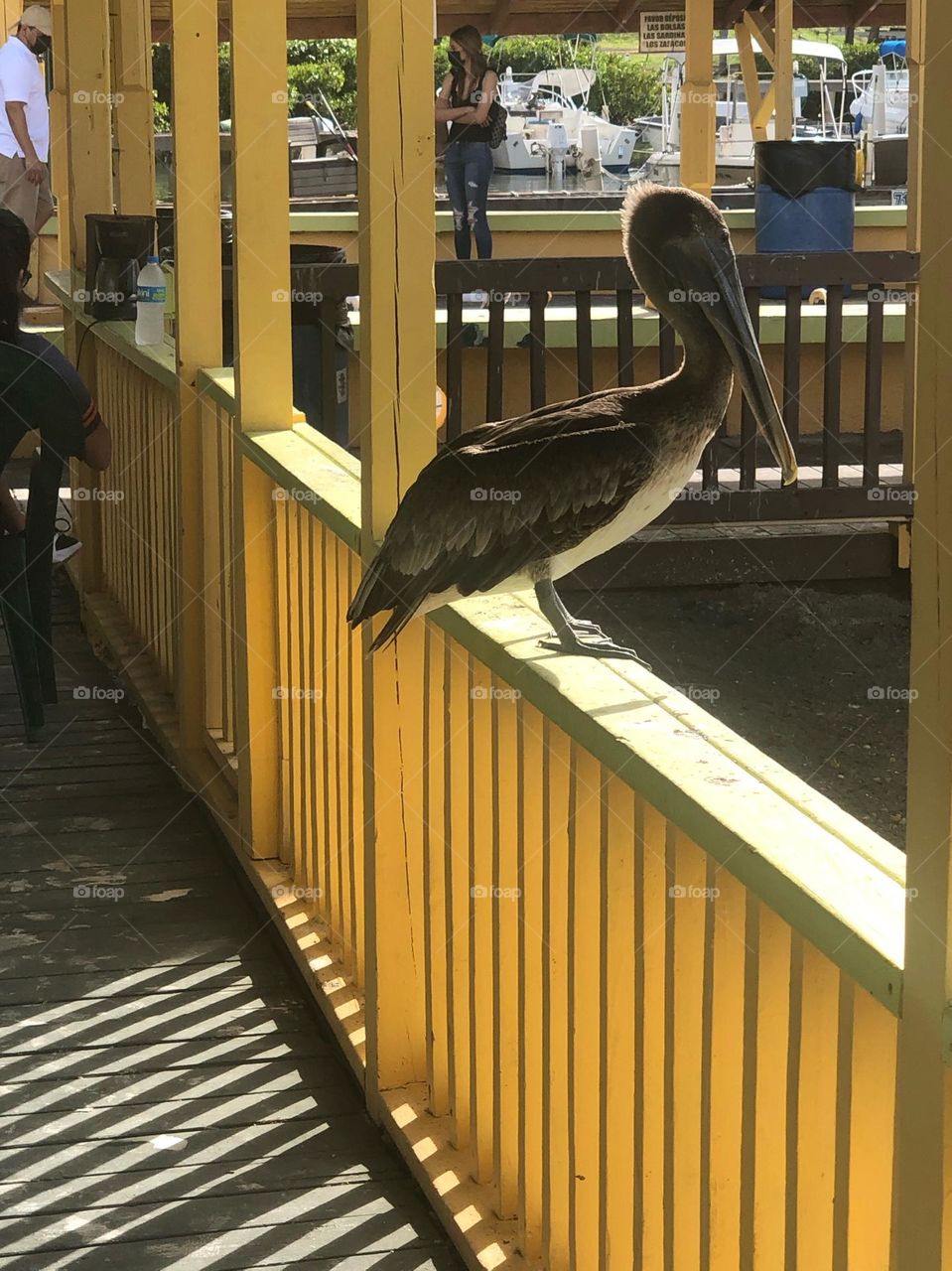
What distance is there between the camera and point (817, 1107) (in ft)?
5.97

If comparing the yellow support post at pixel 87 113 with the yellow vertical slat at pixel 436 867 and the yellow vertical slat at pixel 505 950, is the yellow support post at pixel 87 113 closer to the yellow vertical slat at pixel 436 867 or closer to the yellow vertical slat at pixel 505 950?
the yellow vertical slat at pixel 436 867

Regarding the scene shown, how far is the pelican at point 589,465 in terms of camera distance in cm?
265

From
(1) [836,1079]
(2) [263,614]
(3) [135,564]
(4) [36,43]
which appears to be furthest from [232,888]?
(4) [36,43]

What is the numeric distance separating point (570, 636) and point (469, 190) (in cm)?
1161

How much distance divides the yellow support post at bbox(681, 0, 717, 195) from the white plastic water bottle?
5.96 metres

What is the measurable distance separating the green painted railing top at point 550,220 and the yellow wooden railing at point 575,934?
31.2 ft

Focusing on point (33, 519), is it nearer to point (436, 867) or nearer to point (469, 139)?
point (436, 867)

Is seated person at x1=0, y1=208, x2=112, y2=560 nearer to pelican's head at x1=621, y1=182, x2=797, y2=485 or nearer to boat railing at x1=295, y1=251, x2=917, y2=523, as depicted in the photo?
boat railing at x1=295, y1=251, x2=917, y2=523

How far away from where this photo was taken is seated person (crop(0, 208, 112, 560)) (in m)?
Result: 5.13

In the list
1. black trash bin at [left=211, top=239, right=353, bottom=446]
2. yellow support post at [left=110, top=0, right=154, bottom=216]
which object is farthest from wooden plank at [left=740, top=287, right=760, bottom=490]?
yellow support post at [left=110, top=0, right=154, bottom=216]

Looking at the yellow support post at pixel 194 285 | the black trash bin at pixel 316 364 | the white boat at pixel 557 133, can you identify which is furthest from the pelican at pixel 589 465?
the white boat at pixel 557 133

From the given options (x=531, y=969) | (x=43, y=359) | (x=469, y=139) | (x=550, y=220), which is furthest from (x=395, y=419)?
(x=550, y=220)

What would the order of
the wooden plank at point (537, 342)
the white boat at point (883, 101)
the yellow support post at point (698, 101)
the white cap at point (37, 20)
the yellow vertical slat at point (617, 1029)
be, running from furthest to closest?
1. the white boat at point (883, 101)
2. the yellow support post at point (698, 101)
3. the white cap at point (37, 20)
4. the wooden plank at point (537, 342)
5. the yellow vertical slat at point (617, 1029)

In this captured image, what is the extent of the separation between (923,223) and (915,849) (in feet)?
1.63
